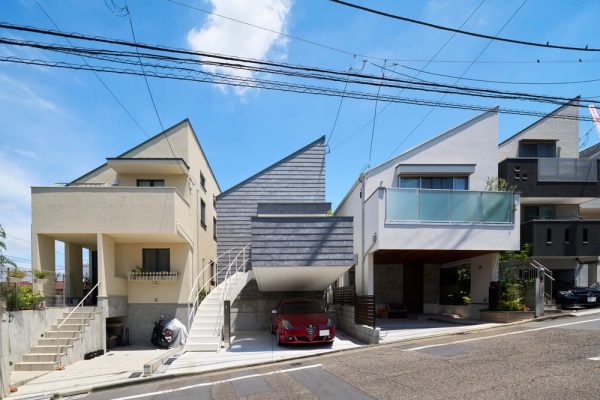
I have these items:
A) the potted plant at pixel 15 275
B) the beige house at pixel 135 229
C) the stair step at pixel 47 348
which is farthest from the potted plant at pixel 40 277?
the stair step at pixel 47 348

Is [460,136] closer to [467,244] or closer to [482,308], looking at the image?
[467,244]

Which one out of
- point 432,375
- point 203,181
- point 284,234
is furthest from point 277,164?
point 432,375

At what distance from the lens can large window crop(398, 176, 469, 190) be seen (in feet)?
48.9

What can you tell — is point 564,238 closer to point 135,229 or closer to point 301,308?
point 301,308

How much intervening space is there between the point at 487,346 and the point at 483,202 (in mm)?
5043

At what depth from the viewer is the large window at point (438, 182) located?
14898 millimetres

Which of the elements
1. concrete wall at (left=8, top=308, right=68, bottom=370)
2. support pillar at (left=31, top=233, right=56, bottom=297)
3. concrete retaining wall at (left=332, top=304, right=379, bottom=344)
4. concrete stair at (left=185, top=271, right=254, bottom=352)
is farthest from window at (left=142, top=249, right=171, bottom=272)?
concrete retaining wall at (left=332, top=304, right=379, bottom=344)

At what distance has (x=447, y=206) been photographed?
12.0m

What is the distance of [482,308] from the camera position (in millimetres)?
13750

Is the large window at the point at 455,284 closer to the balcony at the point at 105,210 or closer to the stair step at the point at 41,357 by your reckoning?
the balcony at the point at 105,210

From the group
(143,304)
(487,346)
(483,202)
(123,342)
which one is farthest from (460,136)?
(123,342)

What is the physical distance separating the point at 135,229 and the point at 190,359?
198 inches

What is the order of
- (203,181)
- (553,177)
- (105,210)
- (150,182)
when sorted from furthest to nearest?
(203,181)
(553,177)
(150,182)
(105,210)

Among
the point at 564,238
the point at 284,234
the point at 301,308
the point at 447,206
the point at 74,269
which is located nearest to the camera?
the point at 284,234
